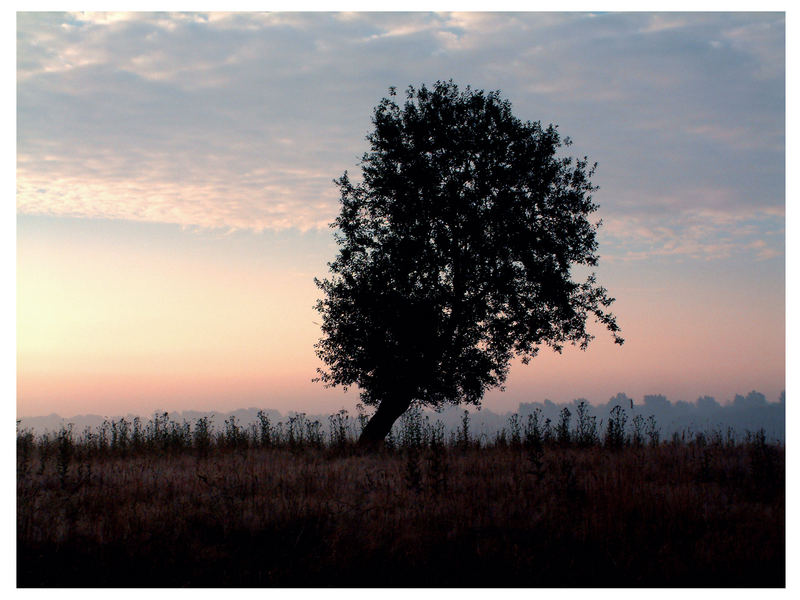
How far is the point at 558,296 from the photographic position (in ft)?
68.8

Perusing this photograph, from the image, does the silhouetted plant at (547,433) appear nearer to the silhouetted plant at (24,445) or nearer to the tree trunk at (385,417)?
the tree trunk at (385,417)

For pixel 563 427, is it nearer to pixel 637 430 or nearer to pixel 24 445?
pixel 637 430

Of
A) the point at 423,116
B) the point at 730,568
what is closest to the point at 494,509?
the point at 730,568

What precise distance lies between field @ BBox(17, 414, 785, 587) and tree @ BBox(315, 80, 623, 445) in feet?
16.5

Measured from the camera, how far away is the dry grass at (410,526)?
30.6ft

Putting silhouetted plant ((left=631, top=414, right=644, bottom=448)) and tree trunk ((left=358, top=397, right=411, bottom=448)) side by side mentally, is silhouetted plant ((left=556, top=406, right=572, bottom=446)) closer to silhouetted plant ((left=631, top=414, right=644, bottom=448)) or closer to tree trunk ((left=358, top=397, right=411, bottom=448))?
silhouetted plant ((left=631, top=414, right=644, bottom=448))

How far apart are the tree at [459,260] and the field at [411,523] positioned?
502cm

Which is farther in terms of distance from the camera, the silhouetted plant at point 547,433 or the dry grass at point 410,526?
the silhouetted plant at point 547,433

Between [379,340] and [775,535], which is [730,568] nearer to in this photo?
[775,535]

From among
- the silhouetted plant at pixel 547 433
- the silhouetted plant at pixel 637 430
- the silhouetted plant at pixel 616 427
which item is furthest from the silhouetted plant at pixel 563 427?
the silhouetted plant at pixel 637 430

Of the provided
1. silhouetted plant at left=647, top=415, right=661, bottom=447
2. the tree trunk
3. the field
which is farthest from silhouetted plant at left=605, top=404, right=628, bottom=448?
the tree trunk

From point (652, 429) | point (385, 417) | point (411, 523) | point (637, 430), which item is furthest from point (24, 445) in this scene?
point (652, 429)

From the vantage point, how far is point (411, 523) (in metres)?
10.8

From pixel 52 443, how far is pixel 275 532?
1224cm
